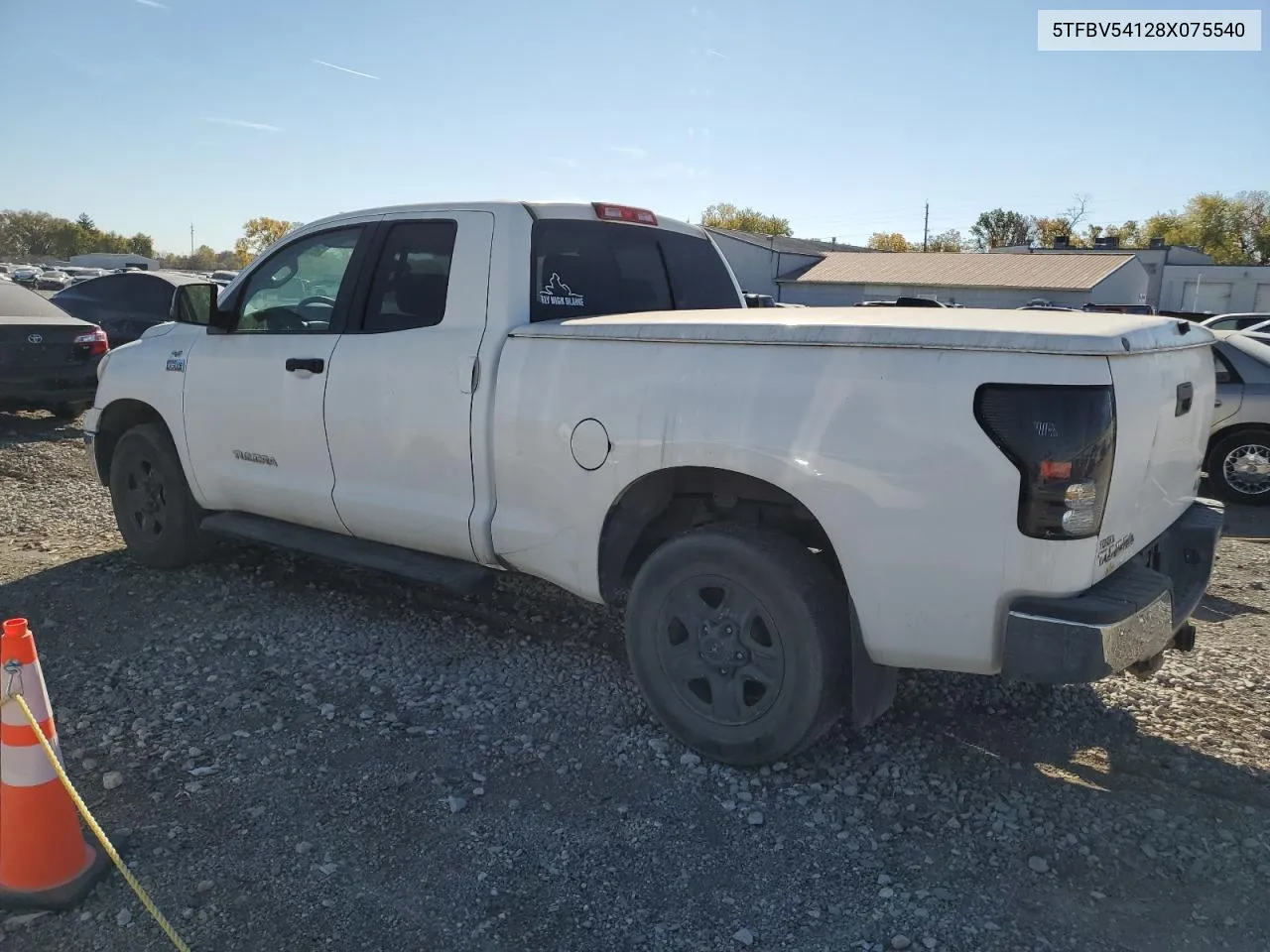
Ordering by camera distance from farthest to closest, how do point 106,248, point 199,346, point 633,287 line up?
point 106,248 < point 199,346 < point 633,287

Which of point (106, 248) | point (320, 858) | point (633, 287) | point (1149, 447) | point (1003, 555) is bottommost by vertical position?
point (320, 858)

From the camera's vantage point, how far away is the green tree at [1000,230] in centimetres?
9656

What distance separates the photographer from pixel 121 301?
13820mm

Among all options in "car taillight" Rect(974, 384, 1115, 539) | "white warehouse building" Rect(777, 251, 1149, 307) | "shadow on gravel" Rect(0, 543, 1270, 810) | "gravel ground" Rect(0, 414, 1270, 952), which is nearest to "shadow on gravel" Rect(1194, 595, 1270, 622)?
"shadow on gravel" Rect(0, 543, 1270, 810)

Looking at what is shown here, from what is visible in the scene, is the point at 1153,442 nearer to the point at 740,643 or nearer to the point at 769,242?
the point at 740,643

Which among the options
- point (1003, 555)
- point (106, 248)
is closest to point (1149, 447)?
point (1003, 555)

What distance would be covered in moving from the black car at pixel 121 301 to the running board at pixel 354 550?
9447 millimetres

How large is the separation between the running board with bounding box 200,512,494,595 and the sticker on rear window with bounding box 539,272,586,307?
4.06 feet

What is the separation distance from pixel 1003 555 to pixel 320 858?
2.29 metres

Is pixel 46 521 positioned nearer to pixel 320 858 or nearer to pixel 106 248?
pixel 320 858

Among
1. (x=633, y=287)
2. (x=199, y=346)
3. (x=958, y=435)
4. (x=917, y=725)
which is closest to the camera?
(x=958, y=435)

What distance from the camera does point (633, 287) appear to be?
480 centimetres

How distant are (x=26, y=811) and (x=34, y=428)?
948cm

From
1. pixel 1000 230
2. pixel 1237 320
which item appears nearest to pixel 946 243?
pixel 1000 230
